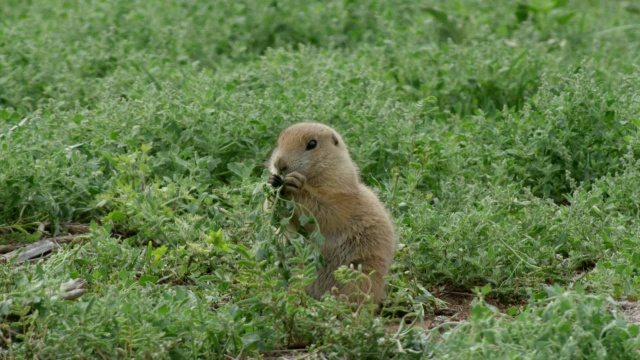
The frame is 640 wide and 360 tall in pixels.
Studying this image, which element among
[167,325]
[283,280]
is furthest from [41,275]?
[283,280]

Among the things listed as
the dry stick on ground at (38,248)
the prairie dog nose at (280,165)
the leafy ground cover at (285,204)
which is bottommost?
the dry stick on ground at (38,248)

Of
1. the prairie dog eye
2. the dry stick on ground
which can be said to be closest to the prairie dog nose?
the prairie dog eye

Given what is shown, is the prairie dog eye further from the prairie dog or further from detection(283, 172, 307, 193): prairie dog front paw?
detection(283, 172, 307, 193): prairie dog front paw

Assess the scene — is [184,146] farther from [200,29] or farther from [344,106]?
[200,29]

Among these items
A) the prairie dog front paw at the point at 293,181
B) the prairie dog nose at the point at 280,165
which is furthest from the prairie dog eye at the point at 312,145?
the prairie dog front paw at the point at 293,181

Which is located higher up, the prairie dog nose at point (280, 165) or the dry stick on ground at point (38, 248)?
the prairie dog nose at point (280, 165)

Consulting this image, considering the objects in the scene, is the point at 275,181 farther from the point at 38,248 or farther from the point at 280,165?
the point at 38,248

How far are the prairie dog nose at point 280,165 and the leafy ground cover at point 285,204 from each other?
9.3 inches

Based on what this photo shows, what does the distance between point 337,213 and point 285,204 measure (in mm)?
280

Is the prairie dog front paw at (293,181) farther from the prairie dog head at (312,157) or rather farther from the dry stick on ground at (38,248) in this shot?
the dry stick on ground at (38,248)

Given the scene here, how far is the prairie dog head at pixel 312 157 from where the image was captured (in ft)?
18.8

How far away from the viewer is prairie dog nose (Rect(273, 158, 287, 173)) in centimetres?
569

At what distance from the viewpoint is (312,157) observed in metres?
5.79

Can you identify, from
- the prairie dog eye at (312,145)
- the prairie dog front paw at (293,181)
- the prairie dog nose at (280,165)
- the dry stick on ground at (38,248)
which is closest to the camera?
the prairie dog front paw at (293,181)
